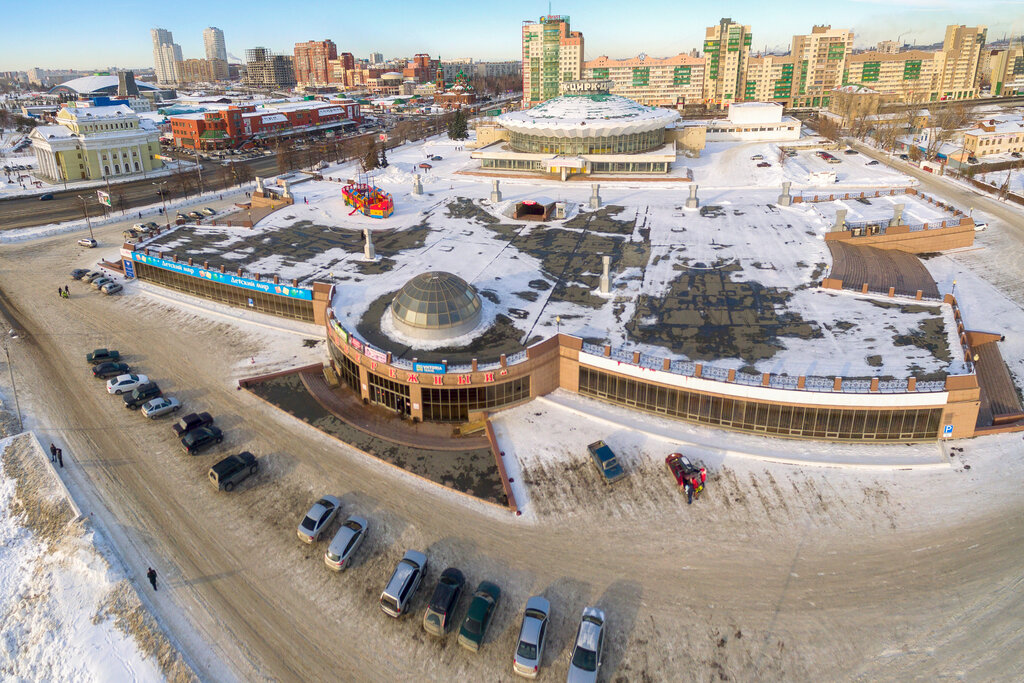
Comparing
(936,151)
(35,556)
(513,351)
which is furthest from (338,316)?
(936,151)

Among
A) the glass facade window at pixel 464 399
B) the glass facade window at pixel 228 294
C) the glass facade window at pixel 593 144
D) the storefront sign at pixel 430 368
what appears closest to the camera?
the storefront sign at pixel 430 368

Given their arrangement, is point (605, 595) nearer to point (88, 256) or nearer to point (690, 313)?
point (690, 313)

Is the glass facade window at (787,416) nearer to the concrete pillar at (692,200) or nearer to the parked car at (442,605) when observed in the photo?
the parked car at (442,605)

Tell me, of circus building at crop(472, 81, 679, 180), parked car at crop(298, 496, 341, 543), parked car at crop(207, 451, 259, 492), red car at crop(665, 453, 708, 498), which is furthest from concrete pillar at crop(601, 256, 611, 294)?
circus building at crop(472, 81, 679, 180)

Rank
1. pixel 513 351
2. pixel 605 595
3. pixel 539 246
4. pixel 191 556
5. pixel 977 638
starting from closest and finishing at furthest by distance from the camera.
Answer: pixel 977 638 < pixel 605 595 < pixel 191 556 < pixel 513 351 < pixel 539 246

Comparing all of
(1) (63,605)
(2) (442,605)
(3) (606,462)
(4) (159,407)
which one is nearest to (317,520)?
(2) (442,605)

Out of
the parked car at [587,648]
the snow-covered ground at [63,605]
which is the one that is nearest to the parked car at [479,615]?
the parked car at [587,648]
